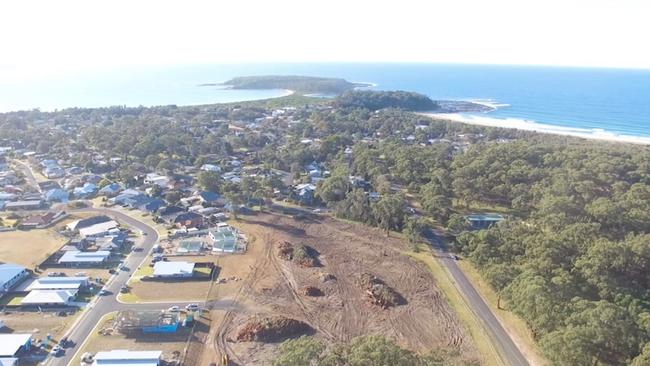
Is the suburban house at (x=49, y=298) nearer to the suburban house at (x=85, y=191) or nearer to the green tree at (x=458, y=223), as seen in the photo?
the suburban house at (x=85, y=191)

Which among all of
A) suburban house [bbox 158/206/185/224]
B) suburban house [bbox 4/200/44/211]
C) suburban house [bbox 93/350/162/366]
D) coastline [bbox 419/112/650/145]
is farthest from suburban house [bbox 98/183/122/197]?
coastline [bbox 419/112/650/145]

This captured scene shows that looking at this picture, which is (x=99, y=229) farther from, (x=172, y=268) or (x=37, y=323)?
(x=37, y=323)

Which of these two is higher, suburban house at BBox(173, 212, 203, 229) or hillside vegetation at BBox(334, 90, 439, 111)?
hillside vegetation at BBox(334, 90, 439, 111)

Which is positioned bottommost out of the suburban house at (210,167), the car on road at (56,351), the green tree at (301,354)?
the car on road at (56,351)

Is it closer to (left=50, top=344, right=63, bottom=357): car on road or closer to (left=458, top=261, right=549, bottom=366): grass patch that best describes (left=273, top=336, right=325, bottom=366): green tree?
(left=458, top=261, right=549, bottom=366): grass patch

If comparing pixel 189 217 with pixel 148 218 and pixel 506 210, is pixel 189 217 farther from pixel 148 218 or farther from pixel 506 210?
pixel 506 210

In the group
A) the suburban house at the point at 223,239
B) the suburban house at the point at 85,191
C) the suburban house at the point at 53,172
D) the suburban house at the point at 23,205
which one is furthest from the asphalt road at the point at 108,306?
the suburban house at the point at 53,172

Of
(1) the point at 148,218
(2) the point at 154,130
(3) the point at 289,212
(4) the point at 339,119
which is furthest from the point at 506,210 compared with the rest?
(2) the point at 154,130
